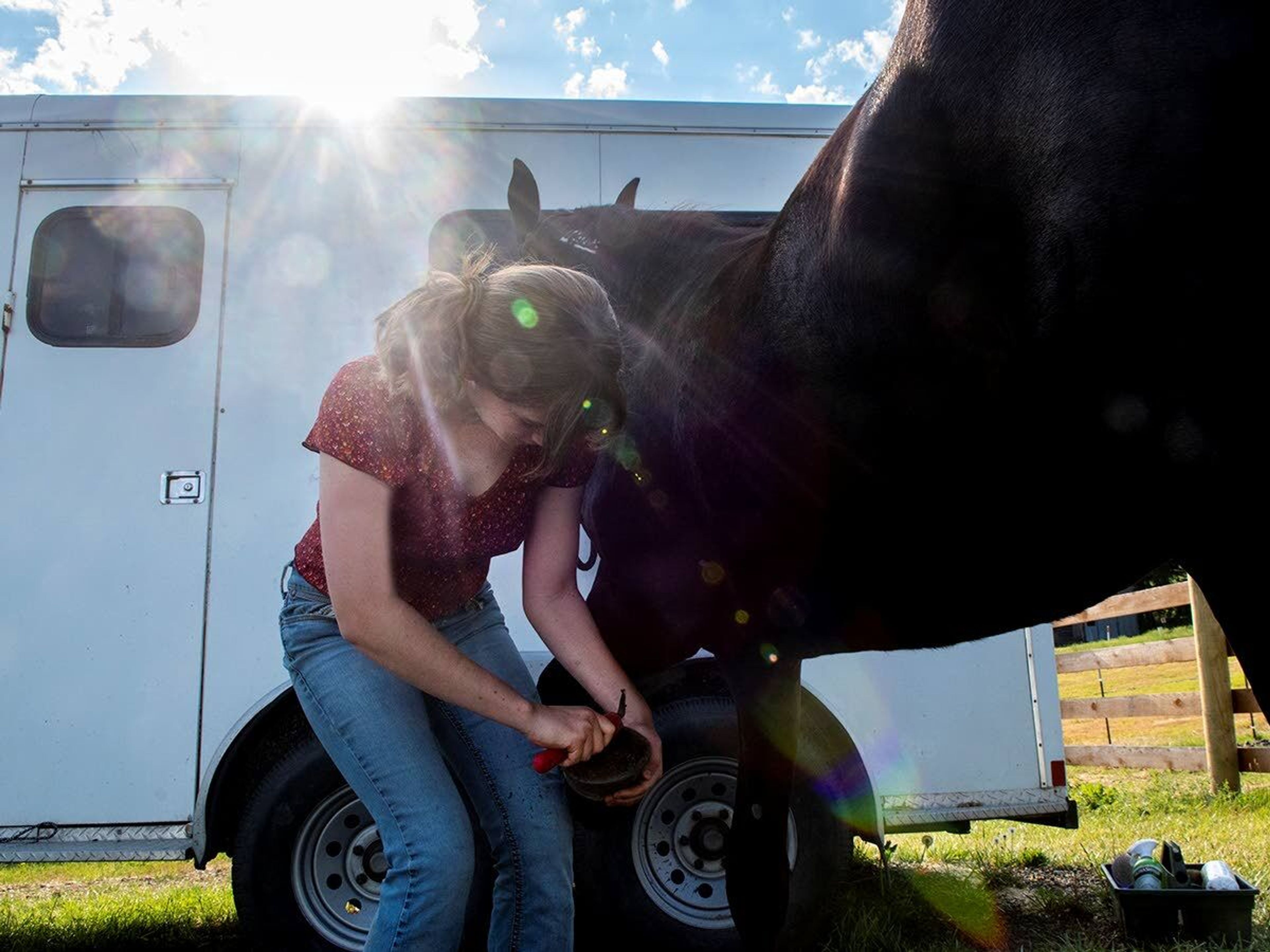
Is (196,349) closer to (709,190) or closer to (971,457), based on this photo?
(709,190)

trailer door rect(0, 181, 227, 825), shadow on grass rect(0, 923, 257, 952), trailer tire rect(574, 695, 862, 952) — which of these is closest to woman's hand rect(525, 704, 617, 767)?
trailer tire rect(574, 695, 862, 952)

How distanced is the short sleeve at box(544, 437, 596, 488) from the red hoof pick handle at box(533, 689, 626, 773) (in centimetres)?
53

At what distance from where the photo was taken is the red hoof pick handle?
174 cm

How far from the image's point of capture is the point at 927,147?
140 cm

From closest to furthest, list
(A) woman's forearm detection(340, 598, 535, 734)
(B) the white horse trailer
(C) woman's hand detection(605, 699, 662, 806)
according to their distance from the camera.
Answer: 1. (A) woman's forearm detection(340, 598, 535, 734)
2. (C) woman's hand detection(605, 699, 662, 806)
3. (B) the white horse trailer

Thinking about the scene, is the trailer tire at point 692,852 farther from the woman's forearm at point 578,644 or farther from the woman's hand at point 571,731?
the woman's hand at point 571,731

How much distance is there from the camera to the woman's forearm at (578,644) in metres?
2.08

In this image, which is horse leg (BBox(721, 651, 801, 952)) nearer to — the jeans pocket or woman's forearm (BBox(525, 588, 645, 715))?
woman's forearm (BBox(525, 588, 645, 715))

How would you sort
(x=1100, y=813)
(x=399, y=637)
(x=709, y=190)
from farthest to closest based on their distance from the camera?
(x=1100, y=813)
(x=709, y=190)
(x=399, y=637)

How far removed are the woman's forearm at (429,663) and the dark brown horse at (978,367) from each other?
699 mm

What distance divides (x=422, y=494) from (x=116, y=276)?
2355 millimetres

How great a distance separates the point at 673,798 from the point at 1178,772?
555cm

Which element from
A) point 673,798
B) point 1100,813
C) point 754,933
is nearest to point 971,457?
point 754,933

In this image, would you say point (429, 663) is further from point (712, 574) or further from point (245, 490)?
point (245, 490)
